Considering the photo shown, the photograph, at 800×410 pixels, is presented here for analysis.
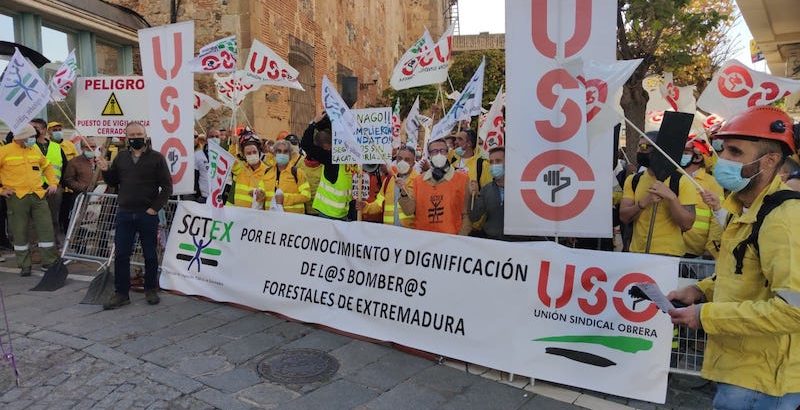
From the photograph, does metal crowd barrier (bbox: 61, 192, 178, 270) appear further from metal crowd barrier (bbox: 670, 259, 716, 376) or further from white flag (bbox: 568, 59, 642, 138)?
metal crowd barrier (bbox: 670, 259, 716, 376)

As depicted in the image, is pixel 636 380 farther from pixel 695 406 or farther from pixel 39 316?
pixel 39 316

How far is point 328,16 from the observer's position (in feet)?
61.7

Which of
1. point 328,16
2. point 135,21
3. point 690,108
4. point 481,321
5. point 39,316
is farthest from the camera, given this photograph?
point 328,16

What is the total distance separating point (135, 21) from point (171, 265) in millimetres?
8727

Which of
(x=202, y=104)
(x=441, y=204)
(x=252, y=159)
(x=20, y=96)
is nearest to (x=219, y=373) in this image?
(x=441, y=204)

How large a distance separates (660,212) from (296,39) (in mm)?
13190

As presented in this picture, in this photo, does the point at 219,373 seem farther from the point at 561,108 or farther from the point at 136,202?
the point at 561,108

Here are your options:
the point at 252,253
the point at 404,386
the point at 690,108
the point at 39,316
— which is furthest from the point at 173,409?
the point at 690,108

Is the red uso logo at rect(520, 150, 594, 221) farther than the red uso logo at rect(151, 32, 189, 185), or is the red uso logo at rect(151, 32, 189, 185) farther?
the red uso logo at rect(151, 32, 189, 185)

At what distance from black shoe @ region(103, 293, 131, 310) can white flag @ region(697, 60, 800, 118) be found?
21.7 ft

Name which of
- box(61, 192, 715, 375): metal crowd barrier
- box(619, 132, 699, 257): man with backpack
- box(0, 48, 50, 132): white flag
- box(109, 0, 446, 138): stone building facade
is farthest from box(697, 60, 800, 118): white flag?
box(109, 0, 446, 138): stone building facade

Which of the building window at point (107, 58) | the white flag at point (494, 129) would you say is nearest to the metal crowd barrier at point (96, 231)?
the white flag at point (494, 129)

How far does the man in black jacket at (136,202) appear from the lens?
5.98 metres

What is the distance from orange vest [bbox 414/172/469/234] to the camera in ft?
17.6
